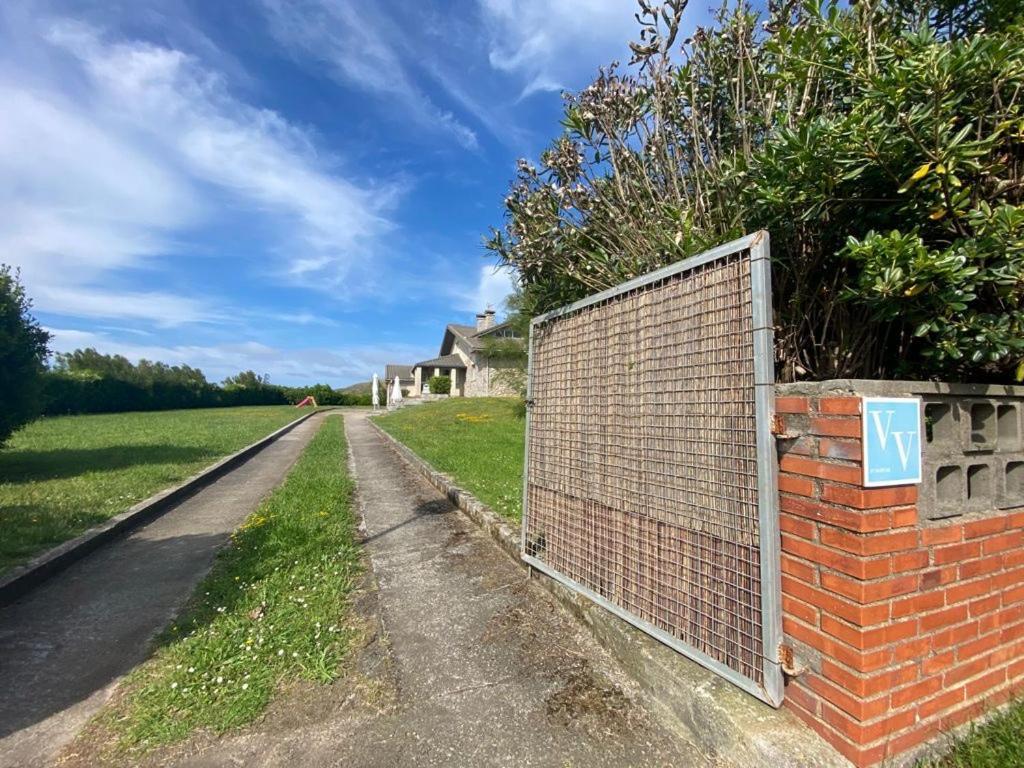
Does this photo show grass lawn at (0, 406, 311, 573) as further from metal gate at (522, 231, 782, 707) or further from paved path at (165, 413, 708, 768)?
metal gate at (522, 231, 782, 707)

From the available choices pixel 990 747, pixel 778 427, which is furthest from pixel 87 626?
pixel 990 747

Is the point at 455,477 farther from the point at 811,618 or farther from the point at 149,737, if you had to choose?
the point at 811,618

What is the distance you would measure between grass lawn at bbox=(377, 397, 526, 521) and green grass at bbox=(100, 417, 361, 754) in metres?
1.89

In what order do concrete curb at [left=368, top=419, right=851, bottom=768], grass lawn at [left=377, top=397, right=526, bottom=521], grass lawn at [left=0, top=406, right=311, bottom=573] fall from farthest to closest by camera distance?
grass lawn at [left=377, top=397, right=526, bottom=521]
grass lawn at [left=0, top=406, right=311, bottom=573]
concrete curb at [left=368, top=419, right=851, bottom=768]

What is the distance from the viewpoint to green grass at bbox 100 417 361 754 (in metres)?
2.37

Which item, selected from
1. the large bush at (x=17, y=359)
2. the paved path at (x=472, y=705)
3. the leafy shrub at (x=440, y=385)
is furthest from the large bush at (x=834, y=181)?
the leafy shrub at (x=440, y=385)

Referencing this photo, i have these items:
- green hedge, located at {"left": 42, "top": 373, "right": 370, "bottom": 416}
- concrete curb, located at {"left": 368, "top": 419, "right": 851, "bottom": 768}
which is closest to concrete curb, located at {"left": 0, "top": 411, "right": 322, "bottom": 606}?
concrete curb, located at {"left": 368, "top": 419, "right": 851, "bottom": 768}

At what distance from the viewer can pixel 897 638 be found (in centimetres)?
173

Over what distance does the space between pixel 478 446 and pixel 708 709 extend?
31.8 ft

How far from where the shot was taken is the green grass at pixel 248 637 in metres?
2.37

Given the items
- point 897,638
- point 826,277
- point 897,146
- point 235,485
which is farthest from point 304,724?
point 235,485

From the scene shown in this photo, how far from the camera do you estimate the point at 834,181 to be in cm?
186

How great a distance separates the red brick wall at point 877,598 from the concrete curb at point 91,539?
16.6ft

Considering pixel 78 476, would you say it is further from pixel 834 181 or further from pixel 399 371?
pixel 399 371
